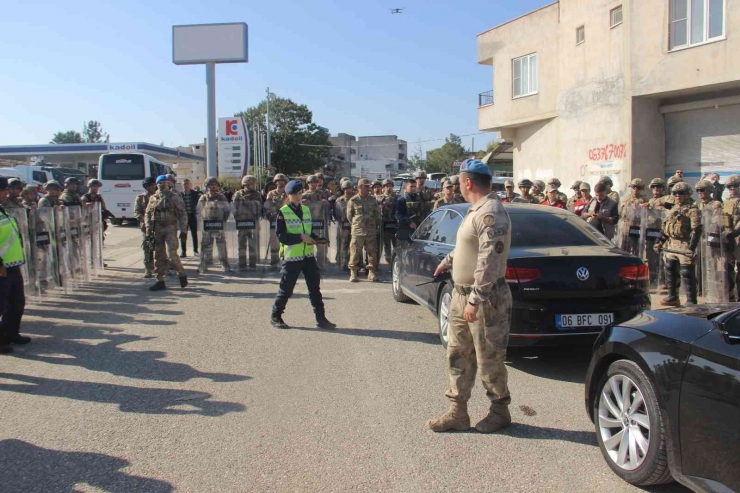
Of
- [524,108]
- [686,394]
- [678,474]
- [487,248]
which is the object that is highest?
[524,108]

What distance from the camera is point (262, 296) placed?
9711 mm

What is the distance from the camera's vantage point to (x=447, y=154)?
8238cm

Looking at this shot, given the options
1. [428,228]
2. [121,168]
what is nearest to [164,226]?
[428,228]

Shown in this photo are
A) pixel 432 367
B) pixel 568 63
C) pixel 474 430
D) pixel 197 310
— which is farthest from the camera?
pixel 568 63

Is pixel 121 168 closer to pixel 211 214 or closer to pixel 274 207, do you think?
pixel 274 207

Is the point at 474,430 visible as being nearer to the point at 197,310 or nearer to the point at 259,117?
the point at 197,310

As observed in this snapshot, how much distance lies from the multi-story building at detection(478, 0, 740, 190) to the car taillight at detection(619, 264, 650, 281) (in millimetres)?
12123

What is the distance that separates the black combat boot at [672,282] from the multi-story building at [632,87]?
9.20 meters

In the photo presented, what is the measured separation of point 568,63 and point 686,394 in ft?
66.4

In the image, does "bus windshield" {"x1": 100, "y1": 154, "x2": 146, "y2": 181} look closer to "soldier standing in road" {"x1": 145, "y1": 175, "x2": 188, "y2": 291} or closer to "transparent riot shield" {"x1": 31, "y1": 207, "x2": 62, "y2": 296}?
"soldier standing in road" {"x1": 145, "y1": 175, "x2": 188, "y2": 291}

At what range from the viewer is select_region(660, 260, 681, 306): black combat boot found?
834 cm

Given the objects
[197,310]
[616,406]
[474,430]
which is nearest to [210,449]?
[474,430]

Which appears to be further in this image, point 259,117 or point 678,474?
point 259,117

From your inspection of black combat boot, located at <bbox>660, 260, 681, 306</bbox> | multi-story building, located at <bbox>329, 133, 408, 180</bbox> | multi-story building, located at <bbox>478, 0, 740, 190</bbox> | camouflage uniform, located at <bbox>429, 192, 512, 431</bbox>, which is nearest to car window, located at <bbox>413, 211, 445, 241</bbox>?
camouflage uniform, located at <bbox>429, 192, 512, 431</bbox>
